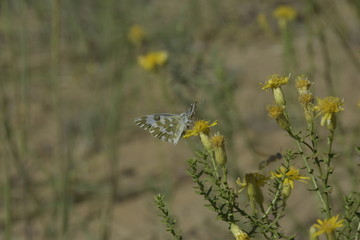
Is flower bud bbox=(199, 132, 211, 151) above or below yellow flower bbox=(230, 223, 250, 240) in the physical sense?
above

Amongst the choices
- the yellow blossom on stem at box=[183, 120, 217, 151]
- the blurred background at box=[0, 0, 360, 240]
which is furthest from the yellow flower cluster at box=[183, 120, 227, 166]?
the blurred background at box=[0, 0, 360, 240]

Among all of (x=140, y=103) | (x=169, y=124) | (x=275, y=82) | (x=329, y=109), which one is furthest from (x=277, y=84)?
(x=140, y=103)

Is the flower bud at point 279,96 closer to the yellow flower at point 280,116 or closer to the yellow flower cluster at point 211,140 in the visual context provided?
the yellow flower at point 280,116

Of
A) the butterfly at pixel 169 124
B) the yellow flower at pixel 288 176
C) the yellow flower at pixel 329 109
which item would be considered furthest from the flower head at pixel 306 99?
the butterfly at pixel 169 124

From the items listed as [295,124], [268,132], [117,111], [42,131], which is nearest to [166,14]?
[42,131]

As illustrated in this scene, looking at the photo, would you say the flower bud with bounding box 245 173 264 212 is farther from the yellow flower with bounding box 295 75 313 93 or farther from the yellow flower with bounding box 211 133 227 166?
the yellow flower with bounding box 295 75 313 93

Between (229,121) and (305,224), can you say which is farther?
(305,224)

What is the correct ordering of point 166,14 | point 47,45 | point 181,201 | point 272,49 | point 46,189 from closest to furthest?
point 181,201 → point 46,189 → point 272,49 → point 47,45 → point 166,14

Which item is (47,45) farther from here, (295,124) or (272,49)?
(295,124)
